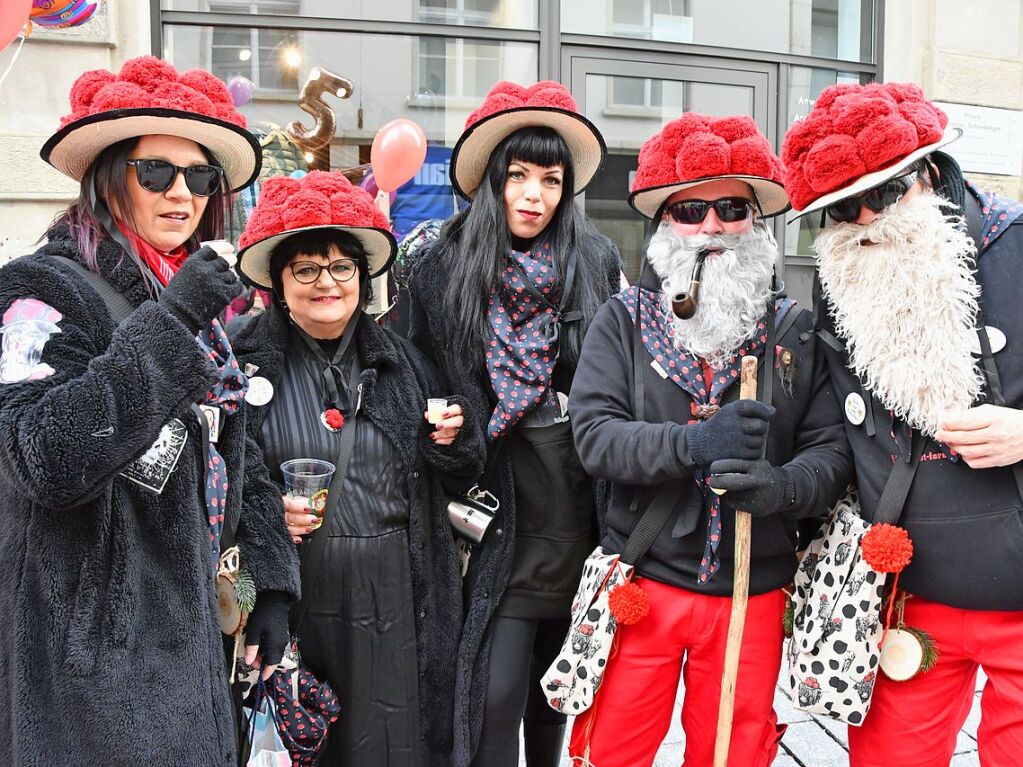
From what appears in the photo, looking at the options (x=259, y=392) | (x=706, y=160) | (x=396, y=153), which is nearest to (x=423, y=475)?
(x=259, y=392)

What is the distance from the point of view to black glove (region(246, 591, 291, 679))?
2125mm

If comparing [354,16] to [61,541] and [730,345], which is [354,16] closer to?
[730,345]

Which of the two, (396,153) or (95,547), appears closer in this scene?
(95,547)

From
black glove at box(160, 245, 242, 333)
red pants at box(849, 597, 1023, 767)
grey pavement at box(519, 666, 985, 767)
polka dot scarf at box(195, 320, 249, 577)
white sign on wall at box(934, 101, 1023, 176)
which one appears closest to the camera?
black glove at box(160, 245, 242, 333)

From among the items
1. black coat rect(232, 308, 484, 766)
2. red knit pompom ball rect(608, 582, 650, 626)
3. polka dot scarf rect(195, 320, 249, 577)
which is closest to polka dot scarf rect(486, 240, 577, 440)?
black coat rect(232, 308, 484, 766)

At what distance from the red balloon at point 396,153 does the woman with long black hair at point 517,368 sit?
204cm

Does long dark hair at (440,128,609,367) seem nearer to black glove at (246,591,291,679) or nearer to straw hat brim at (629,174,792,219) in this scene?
straw hat brim at (629,174,792,219)

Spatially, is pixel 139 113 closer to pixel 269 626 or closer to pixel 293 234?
pixel 293 234

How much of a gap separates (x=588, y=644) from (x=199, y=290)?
4.54ft

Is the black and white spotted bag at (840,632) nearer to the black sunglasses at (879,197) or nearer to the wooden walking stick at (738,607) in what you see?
the wooden walking stick at (738,607)

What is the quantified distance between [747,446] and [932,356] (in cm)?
49

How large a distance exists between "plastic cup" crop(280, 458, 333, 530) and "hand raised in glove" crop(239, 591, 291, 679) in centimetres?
24

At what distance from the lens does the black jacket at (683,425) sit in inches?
85.2

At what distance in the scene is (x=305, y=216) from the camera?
2342mm
